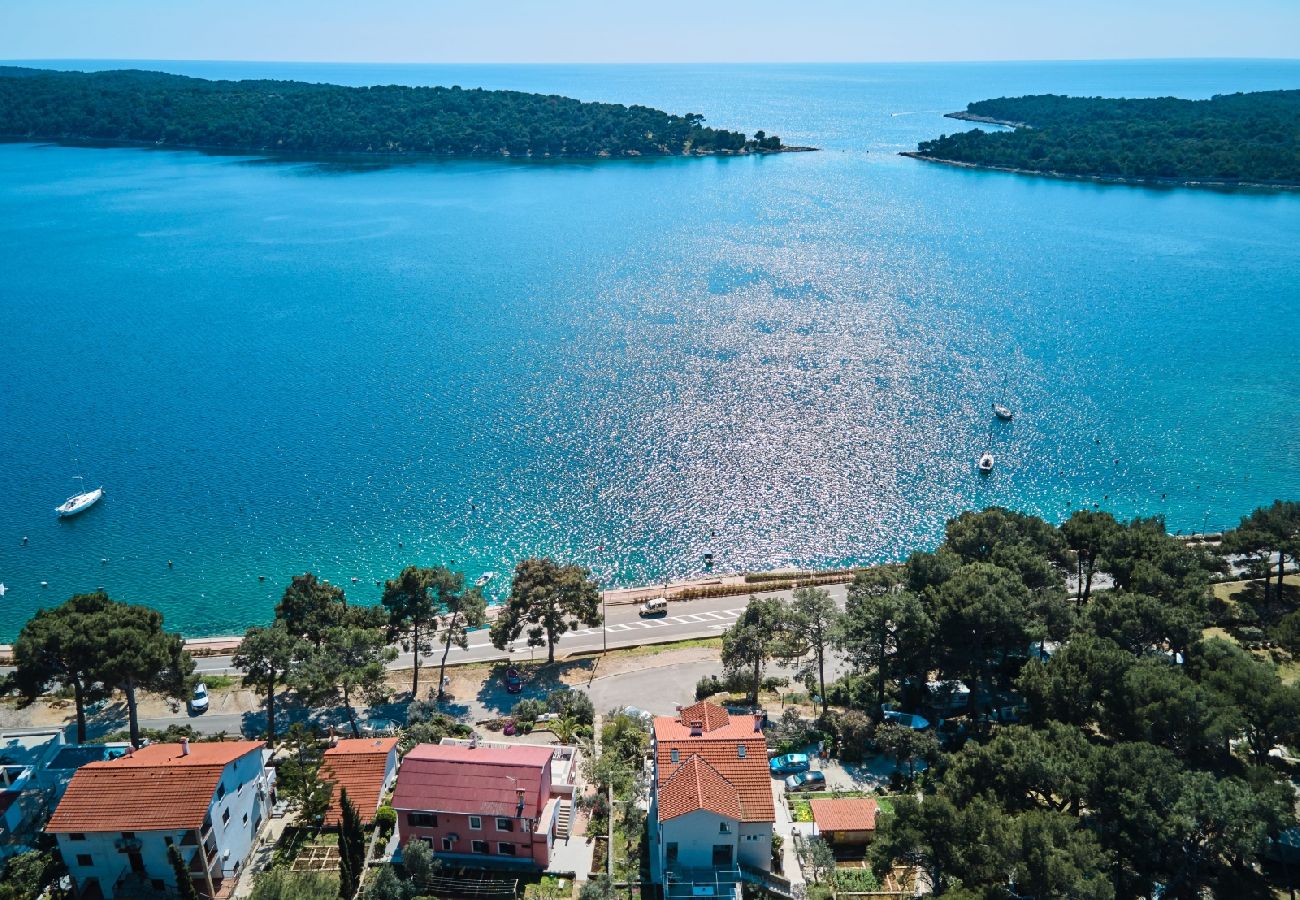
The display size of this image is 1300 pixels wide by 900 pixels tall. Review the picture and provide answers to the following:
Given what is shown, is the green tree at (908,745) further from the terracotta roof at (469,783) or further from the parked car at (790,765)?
the terracotta roof at (469,783)

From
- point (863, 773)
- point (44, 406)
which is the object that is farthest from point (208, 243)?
point (863, 773)

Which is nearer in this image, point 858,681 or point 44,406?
point 858,681

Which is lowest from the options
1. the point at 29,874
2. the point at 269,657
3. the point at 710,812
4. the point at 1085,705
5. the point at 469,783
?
the point at 29,874

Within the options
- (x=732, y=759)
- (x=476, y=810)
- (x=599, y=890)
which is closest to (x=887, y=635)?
(x=732, y=759)

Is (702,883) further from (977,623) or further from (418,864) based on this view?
(977,623)

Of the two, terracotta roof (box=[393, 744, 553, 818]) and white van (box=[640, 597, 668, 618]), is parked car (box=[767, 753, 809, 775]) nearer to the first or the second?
terracotta roof (box=[393, 744, 553, 818])

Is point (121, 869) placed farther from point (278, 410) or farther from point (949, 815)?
point (278, 410)

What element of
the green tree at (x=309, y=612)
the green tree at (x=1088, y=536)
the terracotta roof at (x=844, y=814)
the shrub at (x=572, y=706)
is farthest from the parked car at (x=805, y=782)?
the green tree at (x=309, y=612)
